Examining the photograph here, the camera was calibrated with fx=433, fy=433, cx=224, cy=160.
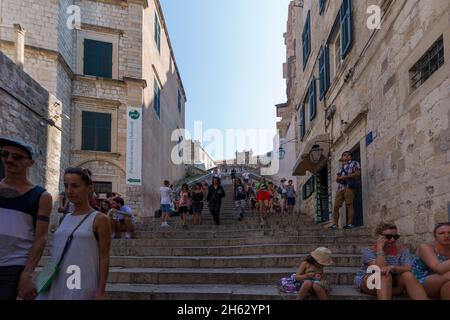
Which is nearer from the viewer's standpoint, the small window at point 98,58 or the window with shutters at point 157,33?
the small window at point 98,58

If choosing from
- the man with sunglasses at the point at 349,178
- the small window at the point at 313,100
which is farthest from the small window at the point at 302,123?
the man with sunglasses at the point at 349,178

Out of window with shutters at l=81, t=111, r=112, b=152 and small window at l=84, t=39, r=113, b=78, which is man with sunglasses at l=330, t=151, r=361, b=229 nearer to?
window with shutters at l=81, t=111, r=112, b=152

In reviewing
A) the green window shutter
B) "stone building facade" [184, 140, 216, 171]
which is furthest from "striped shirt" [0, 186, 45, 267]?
"stone building facade" [184, 140, 216, 171]

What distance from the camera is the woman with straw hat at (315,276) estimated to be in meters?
4.86

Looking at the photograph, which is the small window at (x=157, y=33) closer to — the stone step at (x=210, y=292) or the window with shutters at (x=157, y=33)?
the window with shutters at (x=157, y=33)

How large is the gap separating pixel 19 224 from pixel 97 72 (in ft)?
54.6

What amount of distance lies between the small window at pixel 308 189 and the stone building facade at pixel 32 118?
8.10 metres

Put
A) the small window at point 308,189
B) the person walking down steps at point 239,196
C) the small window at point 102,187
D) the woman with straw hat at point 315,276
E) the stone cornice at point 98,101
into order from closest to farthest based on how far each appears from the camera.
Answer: the woman with straw hat at point 315,276
the person walking down steps at point 239,196
the small window at point 308,189
the small window at point 102,187
the stone cornice at point 98,101

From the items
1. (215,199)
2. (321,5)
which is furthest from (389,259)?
(321,5)

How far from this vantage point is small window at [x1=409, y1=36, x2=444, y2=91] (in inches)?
225

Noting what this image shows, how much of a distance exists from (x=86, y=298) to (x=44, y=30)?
16.3 meters

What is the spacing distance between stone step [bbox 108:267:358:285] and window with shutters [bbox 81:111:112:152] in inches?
473
